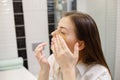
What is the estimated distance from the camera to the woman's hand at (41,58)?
96cm

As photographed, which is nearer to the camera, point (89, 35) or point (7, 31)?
point (89, 35)

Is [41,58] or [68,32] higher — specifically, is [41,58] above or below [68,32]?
below

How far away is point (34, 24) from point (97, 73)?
996mm

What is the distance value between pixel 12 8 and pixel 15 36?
24cm

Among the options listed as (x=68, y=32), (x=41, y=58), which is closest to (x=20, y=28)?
(x=41, y=58)

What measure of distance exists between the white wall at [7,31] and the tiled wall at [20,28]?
4 centimetres

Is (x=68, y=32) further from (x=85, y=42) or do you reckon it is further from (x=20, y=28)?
(x=20, y=28)

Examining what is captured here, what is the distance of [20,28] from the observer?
5.55ft

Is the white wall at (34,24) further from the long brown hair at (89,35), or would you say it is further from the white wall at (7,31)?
the long brown hair at (89,35)

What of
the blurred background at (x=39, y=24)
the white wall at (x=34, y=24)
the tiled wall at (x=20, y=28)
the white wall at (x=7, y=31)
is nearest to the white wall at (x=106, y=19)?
the blurred background at (x=39, y=24)

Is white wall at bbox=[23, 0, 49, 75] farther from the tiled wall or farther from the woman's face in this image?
the woman's face

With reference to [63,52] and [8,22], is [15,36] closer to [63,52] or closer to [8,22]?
[8,22]

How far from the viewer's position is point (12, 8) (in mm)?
1631

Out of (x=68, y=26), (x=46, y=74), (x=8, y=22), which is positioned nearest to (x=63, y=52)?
(x=68, y=26)
